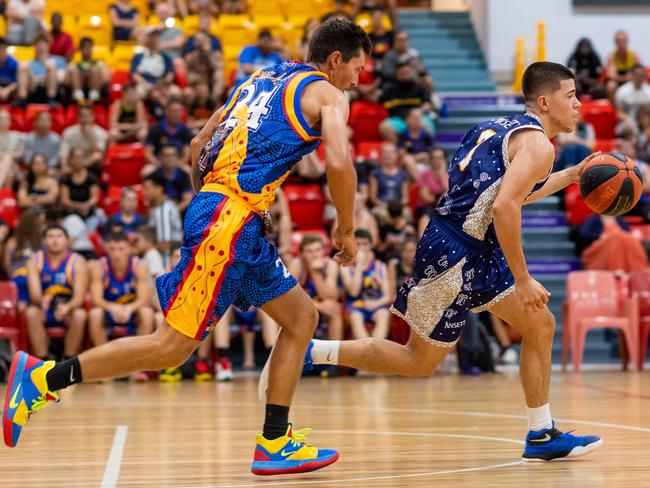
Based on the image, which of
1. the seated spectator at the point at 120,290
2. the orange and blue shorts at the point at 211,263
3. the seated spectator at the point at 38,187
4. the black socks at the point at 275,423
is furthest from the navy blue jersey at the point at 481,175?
the seated spectator at the point at 38,187

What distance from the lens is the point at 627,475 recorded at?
4.88 metres

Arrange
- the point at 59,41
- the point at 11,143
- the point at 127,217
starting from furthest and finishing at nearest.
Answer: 1. the point at 59,41
2. the point at 11,143
3. the point at 127,217

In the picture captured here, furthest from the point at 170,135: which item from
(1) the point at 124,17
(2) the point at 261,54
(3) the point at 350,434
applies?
(3) the point at 350,434

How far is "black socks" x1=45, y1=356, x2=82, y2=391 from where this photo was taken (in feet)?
16.1

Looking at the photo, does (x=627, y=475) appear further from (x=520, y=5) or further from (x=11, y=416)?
(x=520, y=5)

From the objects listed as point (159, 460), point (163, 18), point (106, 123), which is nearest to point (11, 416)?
point (159, 460)

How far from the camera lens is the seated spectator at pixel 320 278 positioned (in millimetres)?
11711

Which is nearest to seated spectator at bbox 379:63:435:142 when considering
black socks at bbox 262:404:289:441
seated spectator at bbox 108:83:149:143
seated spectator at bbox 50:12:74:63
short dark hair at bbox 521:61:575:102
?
seated spectator at bbox 108:83:149:143

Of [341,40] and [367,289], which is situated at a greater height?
[341,40]

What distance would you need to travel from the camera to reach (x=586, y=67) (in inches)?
658

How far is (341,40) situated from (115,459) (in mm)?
2302

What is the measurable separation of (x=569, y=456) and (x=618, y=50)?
12284 mm

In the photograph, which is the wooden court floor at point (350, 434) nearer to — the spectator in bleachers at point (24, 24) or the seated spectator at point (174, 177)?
the seated spectator at point (174, 177)

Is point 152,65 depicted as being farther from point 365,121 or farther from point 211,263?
point 211,263
